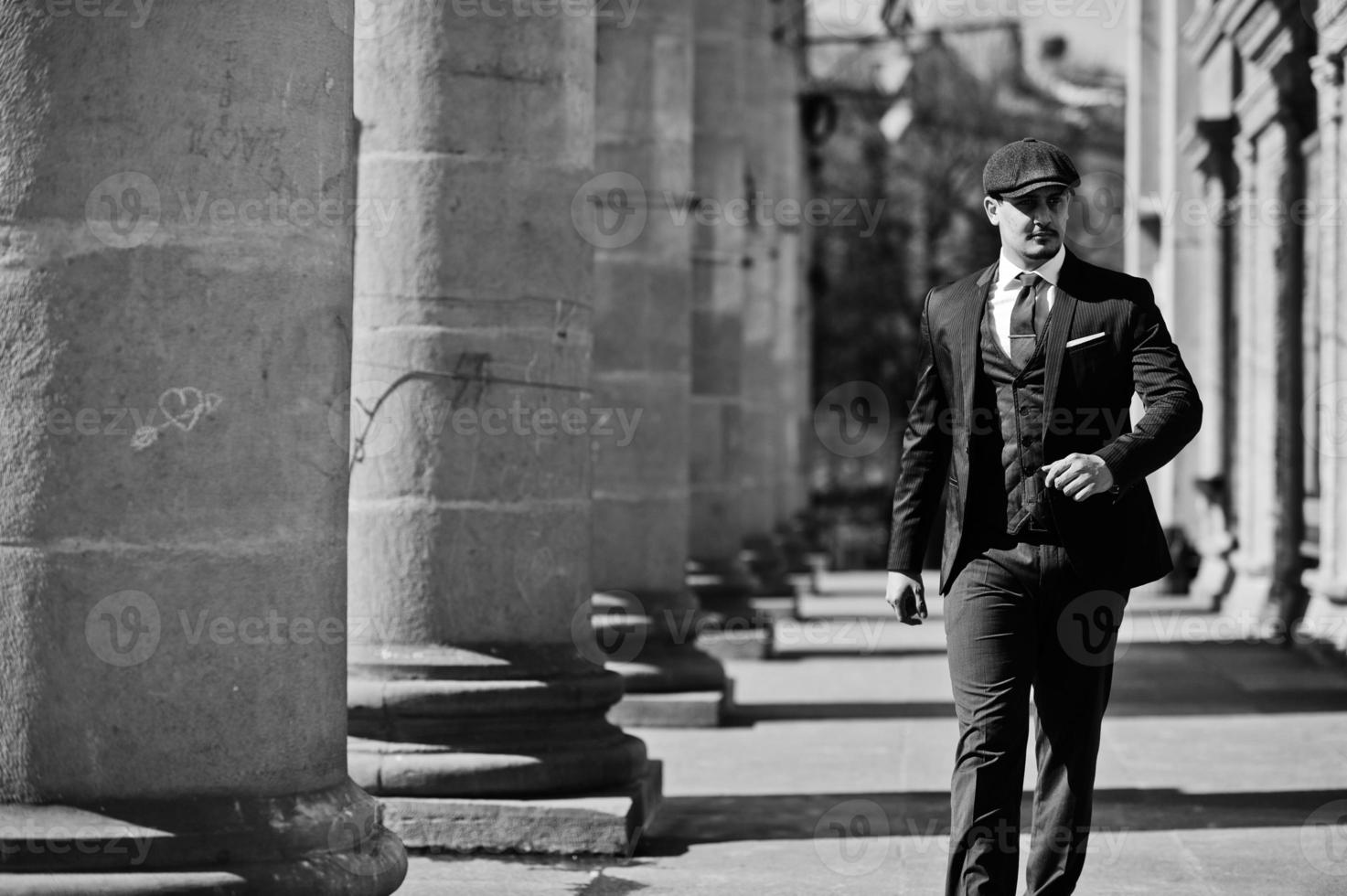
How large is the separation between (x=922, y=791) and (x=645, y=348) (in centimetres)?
389

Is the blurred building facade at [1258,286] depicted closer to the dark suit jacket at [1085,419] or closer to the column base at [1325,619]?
the column base at [1325,619]

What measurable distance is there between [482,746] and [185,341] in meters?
3.31

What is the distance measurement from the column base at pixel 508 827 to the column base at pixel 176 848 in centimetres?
250

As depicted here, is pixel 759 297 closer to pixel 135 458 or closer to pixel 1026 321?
pixel 1026 321

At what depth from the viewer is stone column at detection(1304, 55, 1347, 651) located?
46.1 ft

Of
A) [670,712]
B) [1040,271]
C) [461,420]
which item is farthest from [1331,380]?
[1040,271]

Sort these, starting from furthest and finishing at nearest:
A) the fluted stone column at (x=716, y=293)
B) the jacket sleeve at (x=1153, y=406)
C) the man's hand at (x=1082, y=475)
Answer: the fluted stone column at (x=716, y=293) → the jacket sleeve at (x=1153, y=406) → the man's hand at (x=1082, y=475)

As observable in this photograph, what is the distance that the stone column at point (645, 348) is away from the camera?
469 inches

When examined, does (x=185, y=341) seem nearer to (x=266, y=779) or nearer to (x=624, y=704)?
(x=266, y=779)

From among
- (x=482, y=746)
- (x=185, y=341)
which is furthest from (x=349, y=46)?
(x=482, y=746)

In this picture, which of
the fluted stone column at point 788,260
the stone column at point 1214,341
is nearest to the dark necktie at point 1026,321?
the stone column at point 1214,341

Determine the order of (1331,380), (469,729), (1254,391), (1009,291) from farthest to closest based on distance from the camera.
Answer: (1254,391) → (1331,380) → (469,729) → (1009,291)

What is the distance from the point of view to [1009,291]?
5320 mm

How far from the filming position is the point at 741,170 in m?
17.0
